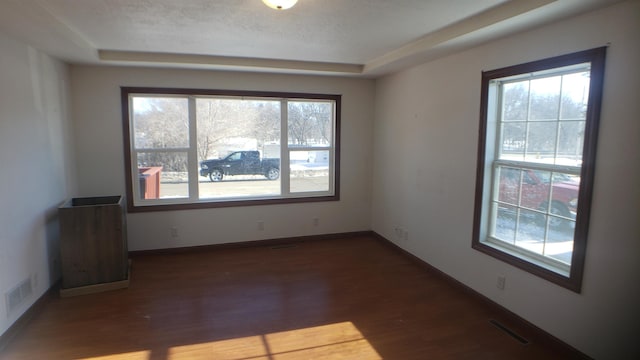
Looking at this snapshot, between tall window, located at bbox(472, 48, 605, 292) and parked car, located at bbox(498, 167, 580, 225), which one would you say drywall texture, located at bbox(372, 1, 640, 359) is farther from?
parked car, located at bbox(498, 167, 580, 225)

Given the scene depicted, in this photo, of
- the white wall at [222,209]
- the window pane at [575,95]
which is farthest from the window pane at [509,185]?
the white wall at [222,209]

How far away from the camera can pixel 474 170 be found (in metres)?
3.30

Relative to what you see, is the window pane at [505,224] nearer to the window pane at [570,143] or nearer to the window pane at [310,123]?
the window pane at [570,143]

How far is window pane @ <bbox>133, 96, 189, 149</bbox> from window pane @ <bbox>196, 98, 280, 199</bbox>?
0.62ft

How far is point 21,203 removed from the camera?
2.90m

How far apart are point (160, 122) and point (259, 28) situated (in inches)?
85.1

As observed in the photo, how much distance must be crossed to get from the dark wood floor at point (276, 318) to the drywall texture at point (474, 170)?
10.0 inches

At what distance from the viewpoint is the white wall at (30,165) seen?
8.84ft

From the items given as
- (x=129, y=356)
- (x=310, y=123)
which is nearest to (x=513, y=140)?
(x=310, y=123)

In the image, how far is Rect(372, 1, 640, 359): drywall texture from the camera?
2100 mm

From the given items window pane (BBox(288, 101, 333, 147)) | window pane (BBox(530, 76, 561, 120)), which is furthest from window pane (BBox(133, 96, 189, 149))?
window pane (BBox(530, 76, 561, 120))

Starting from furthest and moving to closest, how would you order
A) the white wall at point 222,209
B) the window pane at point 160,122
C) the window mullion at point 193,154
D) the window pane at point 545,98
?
the window mullion at point 193,154 < the window pane at point 160,122 < the white wall at point 222,209 < the window pane at point 545,98

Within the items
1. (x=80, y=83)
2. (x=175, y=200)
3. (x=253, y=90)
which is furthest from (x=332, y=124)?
(x=80, y=83)

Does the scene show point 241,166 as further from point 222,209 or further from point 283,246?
point 283,246
